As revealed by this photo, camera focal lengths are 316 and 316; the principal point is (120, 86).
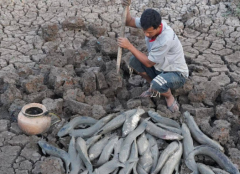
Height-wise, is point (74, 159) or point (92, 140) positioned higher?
point (92, 140)

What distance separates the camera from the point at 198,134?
3.92m

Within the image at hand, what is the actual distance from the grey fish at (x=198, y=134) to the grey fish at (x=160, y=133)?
0.25 m

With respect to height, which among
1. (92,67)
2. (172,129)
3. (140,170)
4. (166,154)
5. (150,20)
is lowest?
(140,170)

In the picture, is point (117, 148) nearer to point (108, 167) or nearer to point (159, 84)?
point (108, 167)

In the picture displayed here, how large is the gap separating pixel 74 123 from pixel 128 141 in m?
0.80

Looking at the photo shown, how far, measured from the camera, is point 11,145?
3.88 metres

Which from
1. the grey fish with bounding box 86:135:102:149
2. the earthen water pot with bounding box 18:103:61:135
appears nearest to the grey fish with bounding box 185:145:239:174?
the grey fish with bounding box 86:135:102:149

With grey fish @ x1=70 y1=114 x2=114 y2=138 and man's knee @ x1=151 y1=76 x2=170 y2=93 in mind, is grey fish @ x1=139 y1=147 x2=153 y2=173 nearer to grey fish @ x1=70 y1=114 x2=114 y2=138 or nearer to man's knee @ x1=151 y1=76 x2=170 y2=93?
grey fish @ x1=70 y1=114 x2=114 y2=138

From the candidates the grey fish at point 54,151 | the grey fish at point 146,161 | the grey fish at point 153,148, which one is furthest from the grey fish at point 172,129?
the grey fish at point 54,151

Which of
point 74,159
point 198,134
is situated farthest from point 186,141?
point 74,159

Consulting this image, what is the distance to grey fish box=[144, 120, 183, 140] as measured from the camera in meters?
3.79

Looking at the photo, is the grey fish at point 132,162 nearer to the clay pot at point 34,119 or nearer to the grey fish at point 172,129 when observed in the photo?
the grey fish at point 172,129

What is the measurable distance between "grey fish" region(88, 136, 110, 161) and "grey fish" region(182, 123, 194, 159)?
3.12ft

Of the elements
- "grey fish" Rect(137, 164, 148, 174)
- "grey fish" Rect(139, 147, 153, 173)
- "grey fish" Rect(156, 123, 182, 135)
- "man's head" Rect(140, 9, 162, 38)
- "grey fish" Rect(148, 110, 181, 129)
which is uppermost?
"man's head" Rect(140, 9, 162, 38)
